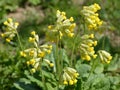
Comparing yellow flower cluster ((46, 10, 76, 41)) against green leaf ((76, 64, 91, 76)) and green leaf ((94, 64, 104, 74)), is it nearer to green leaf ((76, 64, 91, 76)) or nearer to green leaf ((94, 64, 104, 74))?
green leaf ((76, 64, 91, 76))

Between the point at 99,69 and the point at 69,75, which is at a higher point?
the point at 99,69

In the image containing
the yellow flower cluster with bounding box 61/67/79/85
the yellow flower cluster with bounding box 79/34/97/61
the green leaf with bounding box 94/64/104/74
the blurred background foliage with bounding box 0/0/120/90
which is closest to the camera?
the yellow flower cluster with bounding box 61/67/79/85

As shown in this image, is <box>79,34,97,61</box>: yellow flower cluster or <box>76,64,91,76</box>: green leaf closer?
<box>79,34,97,61</box>: yellow flower cluster

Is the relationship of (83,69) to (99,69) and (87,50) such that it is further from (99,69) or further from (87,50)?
(87,50)

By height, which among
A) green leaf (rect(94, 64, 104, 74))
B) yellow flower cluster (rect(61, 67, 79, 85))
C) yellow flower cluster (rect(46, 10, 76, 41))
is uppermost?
green leaf (rect(94, 64, 104, 74))

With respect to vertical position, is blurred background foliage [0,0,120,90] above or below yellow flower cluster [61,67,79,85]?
above

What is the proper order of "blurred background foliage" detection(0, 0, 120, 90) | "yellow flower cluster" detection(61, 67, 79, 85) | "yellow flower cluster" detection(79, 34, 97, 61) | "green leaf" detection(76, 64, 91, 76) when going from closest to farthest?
1. "yellow flower cluster" detection(61, 67, 79, 85)
2. "yellow flower cluster" detection(79, 34, 97, 61)
3. "green leaf" detection(76, 64, 91, 76)
4. "blurred background foliage" detection(0, 0, 120, 90)

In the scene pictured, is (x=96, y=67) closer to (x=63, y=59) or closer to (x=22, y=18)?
(x=63, y=59)

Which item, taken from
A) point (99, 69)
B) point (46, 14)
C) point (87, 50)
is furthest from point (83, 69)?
point (46, 14)

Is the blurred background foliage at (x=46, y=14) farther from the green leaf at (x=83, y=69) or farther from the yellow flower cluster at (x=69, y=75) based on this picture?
the yellow flower cluster at (x=69, y=75)

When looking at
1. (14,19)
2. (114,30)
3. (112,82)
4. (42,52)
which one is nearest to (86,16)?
(42,52)

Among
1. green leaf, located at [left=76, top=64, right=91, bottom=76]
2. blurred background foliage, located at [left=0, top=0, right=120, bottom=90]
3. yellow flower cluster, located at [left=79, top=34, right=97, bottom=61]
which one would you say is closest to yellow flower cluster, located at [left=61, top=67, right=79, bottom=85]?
yellow flower cluster, located at [left=79, top=34, right=97, bottom=61]
